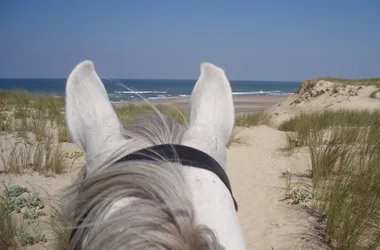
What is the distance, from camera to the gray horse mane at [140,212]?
74 cm

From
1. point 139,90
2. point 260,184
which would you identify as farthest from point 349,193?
point 139,90

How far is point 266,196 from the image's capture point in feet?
13.9

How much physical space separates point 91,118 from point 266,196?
3.37 meters

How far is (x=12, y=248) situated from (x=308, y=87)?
19.7 m

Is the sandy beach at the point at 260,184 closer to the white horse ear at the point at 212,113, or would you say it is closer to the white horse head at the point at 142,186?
the white horse head at the point at 142,186

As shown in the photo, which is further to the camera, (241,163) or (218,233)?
(241,163)

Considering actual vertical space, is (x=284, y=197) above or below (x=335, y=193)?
below

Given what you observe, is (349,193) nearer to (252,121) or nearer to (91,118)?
(91,118)

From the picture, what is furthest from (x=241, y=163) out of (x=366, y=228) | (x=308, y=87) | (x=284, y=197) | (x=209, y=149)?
(x=308, y=87)

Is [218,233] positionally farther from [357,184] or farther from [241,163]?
[241,163]

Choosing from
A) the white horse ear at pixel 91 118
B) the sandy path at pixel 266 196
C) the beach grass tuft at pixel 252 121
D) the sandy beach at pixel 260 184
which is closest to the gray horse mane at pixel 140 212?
the white horse ear at pixel 91 118

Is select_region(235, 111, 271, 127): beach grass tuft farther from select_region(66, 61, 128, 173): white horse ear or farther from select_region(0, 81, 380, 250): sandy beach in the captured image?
select_region(66, 61, 128, 173): white horse ear

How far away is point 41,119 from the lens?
6.69 metres

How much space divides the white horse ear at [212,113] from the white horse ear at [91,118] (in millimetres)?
264
